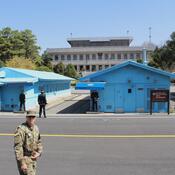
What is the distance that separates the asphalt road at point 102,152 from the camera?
410 inches

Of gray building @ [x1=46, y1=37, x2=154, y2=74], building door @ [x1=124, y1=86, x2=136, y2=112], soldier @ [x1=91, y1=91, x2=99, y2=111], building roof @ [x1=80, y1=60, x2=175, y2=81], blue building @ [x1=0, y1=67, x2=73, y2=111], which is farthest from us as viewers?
gray building @ [x1=46, y1=37, x2=154, y2=74]

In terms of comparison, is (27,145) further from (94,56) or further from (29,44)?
(94,56)

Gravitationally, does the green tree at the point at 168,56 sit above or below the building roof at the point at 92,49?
below

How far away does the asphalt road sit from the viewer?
34.1 feet

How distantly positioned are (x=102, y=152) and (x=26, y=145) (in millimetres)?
6293

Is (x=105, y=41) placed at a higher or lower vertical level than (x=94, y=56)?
higher

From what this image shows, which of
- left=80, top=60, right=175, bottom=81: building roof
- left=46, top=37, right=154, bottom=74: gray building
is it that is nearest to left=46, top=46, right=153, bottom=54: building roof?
left=46, top=37, right=154, bottom=74: gray building

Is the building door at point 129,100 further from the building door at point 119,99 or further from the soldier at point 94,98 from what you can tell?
the soldier at point 94,98

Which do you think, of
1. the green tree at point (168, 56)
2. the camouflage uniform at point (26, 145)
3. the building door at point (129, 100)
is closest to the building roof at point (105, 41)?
the green tree at point (168, 56)

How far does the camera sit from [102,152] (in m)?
12.8

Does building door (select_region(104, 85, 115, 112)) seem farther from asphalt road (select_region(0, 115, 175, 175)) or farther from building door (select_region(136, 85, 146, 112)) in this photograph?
asphalt road (select_region(0, 115, 175, 175))

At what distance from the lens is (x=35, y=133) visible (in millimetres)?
6875

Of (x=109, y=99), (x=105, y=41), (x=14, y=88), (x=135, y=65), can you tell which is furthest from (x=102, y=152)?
(x=105, y=41)

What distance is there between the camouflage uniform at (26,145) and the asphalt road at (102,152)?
330 cm
